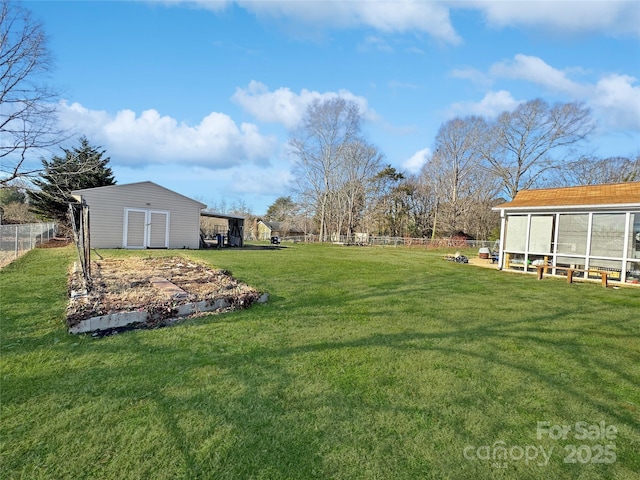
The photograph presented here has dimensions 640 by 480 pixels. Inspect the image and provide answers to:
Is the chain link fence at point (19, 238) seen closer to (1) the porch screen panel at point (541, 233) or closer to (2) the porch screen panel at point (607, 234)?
(1) the porch screen panel at point (541, 233)

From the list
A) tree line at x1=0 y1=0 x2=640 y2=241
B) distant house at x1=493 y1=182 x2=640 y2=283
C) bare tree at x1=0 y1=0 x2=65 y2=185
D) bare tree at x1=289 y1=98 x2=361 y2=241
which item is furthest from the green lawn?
bare tree at x1=289 y1=98 x2=361 y2=241

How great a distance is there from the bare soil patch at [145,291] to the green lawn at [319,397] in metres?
0.34

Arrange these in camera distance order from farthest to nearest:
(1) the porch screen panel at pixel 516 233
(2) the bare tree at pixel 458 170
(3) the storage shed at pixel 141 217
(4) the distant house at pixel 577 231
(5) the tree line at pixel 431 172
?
1. (2) the bare tree at pixel 458 170
2. (5) the tree line at pixel 431 172
3. (3) the storage shed at pixel 141 217
4. (1) the porch screen panel at pixel 516 233
5. (4) the distant house at pixel 577 231

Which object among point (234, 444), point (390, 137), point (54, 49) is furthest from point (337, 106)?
point (234, 444)

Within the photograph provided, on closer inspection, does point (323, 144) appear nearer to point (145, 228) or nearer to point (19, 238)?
point (145, 228)

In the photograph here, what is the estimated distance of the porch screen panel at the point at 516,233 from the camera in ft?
36.1

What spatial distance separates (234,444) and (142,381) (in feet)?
3.89

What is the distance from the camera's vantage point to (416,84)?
13.1 meters

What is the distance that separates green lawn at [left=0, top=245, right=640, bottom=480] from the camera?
1828mm

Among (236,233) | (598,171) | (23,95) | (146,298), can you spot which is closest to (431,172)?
(598,171)

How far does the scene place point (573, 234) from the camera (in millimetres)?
9852

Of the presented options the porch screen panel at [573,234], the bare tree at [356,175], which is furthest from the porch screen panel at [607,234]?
the bare tree at [356,175]

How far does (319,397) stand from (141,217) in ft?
53.3

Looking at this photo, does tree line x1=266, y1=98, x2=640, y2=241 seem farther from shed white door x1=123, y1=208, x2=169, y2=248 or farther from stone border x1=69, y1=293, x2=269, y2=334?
stone border x1=69, y1=293, x2=269, y2=334
